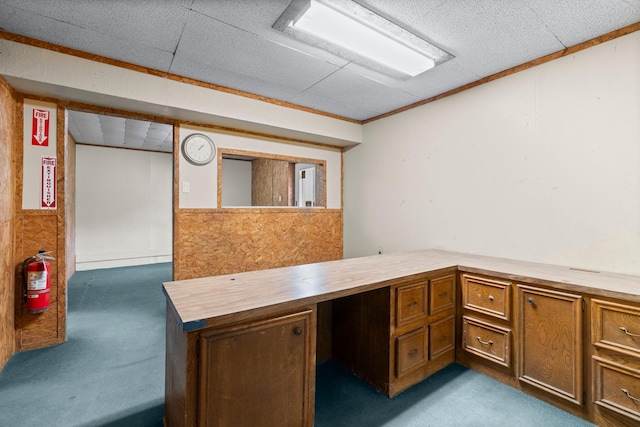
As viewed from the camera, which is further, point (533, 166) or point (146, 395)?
point (533, 166)

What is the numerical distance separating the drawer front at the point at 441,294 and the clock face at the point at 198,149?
9.29 feet

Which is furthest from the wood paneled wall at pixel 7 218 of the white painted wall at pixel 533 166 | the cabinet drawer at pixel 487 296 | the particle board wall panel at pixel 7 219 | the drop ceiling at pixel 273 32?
the white painted wall at pixel 533 166

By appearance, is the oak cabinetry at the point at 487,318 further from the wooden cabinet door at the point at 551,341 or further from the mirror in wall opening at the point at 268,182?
the mirror in wall opening at the point at 268,182

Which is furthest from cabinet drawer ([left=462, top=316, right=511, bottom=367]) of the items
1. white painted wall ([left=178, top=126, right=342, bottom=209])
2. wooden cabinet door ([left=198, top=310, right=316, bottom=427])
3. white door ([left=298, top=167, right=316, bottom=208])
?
white door ([left=298, top=167, right=316, bottom=208])

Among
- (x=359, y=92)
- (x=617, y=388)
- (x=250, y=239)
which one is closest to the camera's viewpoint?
(x=617, y=388)

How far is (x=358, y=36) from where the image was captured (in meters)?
2.19

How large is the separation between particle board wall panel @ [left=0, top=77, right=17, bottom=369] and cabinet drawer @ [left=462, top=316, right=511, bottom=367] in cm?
369

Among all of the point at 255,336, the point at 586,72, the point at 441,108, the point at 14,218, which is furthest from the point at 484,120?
the point at 14,218

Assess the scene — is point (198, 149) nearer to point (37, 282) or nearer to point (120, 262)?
point (37, 282)

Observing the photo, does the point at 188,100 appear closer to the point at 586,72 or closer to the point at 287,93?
the point at 287,93

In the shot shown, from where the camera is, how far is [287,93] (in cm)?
334

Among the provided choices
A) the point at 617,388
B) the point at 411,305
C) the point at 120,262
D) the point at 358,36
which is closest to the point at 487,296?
the point at 411,305

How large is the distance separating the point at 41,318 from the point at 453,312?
3702 millimetres

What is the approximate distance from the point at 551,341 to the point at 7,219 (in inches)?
166
